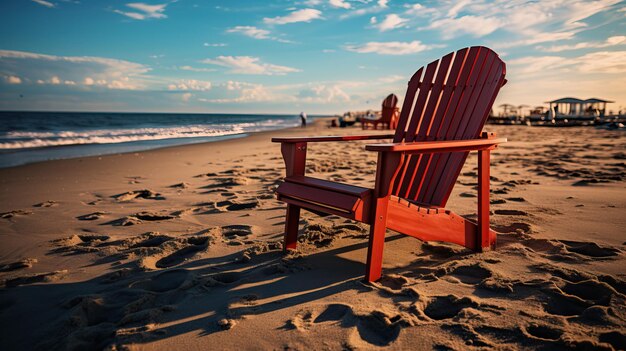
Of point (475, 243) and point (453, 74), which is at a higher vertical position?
point (453, 74)

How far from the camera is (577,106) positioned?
31.6 meters

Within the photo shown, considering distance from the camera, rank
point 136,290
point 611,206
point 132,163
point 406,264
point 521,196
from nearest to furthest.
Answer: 1. point 136,290
2. point 406,264
3. point 611,206
4. point 521,196
5. point 132,163

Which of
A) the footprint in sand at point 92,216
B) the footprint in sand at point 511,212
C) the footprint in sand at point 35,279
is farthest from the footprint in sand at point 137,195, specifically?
the footprint in sand at point 511,212

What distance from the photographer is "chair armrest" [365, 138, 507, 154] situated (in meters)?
1.92

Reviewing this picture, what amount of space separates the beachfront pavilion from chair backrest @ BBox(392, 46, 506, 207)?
27.1 metres

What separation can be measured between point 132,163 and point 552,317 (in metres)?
6.89

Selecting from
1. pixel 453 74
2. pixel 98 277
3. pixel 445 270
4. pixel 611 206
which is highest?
pixel 453 74

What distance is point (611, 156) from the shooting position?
6566mm

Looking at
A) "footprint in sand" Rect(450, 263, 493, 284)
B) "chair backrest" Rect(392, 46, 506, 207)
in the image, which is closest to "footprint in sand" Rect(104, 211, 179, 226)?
"chair backrest" Rect(392, 46, 506, 207)

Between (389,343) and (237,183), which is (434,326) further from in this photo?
(237,183)

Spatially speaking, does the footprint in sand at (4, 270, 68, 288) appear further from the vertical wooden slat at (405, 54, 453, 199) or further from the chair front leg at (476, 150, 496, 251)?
the chair front leg at (476, 150, 496, 251)

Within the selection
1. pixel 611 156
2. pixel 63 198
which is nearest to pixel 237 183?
pixel 63 198

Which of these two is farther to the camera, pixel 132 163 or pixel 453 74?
pixel 132 163

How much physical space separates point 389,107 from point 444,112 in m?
14.3
